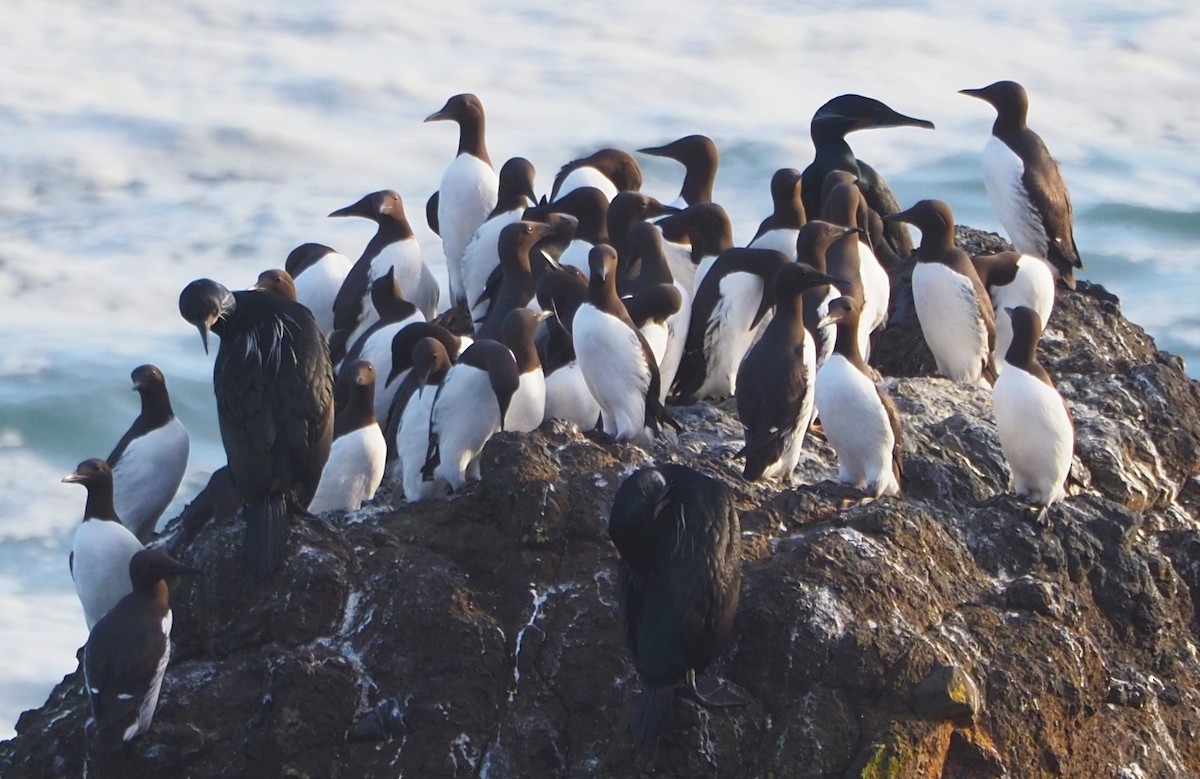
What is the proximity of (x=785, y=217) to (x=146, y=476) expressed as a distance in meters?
3.71

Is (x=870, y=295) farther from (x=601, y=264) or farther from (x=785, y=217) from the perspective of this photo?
(x=601, y=264)

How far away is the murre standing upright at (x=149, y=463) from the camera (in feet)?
33.7

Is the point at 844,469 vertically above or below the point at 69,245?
above

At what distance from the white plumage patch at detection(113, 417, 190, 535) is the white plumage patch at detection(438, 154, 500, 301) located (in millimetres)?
3167

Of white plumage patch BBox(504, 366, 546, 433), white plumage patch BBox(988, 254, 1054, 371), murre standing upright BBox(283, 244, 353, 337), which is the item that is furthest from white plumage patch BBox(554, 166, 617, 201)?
white plumage patch BBox(504, 366, 546, 433)

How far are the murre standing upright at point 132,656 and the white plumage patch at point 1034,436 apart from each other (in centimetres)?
352

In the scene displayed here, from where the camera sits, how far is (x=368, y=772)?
7.80 meters

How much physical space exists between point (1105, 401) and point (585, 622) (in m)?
3.75

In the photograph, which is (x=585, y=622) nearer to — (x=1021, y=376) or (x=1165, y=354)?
(x=1021, y=376)

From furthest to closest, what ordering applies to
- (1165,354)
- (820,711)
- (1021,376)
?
(1165,354) → (1021,376) → (820,711)

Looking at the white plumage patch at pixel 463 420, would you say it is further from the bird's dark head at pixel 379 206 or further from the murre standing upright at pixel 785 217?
the bird's dark head at pixel 379 206

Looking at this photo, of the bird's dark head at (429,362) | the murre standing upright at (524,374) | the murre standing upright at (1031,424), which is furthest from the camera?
the bird's dark head at (429,362)

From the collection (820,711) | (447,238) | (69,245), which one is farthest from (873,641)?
(69,245)

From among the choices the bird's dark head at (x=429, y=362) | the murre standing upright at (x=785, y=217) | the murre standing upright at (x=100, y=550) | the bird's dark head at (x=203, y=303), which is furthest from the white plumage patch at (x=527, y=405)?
the murre standing upright at (x=785, y=217)
